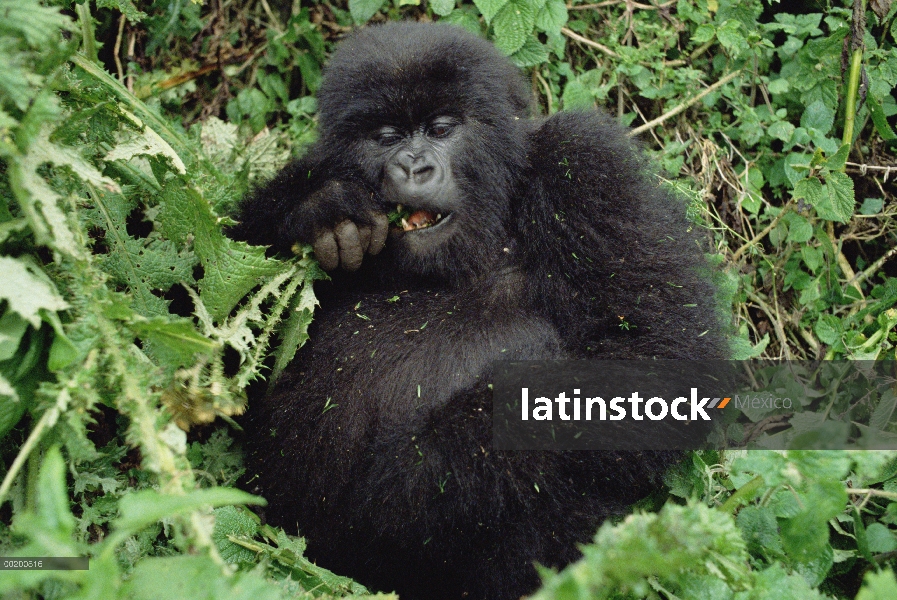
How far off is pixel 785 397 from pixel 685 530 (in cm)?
228

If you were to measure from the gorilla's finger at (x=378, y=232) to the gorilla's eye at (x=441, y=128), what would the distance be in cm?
41

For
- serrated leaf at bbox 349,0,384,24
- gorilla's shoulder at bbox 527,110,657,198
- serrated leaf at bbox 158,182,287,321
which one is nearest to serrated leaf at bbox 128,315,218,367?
serrated leaf at bbox 158,182,287,321

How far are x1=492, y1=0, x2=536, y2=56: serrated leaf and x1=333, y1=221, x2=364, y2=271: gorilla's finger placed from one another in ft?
4.98

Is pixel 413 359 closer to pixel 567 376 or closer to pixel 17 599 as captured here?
pixel 567 376

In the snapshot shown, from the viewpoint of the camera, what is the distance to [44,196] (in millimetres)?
2078

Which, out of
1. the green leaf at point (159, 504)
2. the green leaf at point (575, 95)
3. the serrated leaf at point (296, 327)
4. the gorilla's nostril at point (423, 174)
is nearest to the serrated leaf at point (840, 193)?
the green leaf at point (575, 95)

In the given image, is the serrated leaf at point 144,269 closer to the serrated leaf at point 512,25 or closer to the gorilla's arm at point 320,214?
the gorilla's arm at point 320,214

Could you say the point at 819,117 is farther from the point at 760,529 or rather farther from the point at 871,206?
the point at 760,529

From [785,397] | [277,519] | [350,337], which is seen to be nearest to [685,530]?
[350,337]

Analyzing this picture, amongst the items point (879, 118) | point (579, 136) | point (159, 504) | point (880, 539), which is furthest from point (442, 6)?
point (159, 504)

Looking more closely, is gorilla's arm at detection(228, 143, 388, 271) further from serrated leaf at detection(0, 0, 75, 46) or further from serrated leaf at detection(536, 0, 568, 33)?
serrated leaf at detection(536, 0, 568, 33)

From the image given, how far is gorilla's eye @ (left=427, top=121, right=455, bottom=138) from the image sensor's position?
3.06 meters

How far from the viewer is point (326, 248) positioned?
2.83 m

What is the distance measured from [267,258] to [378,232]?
415mm
